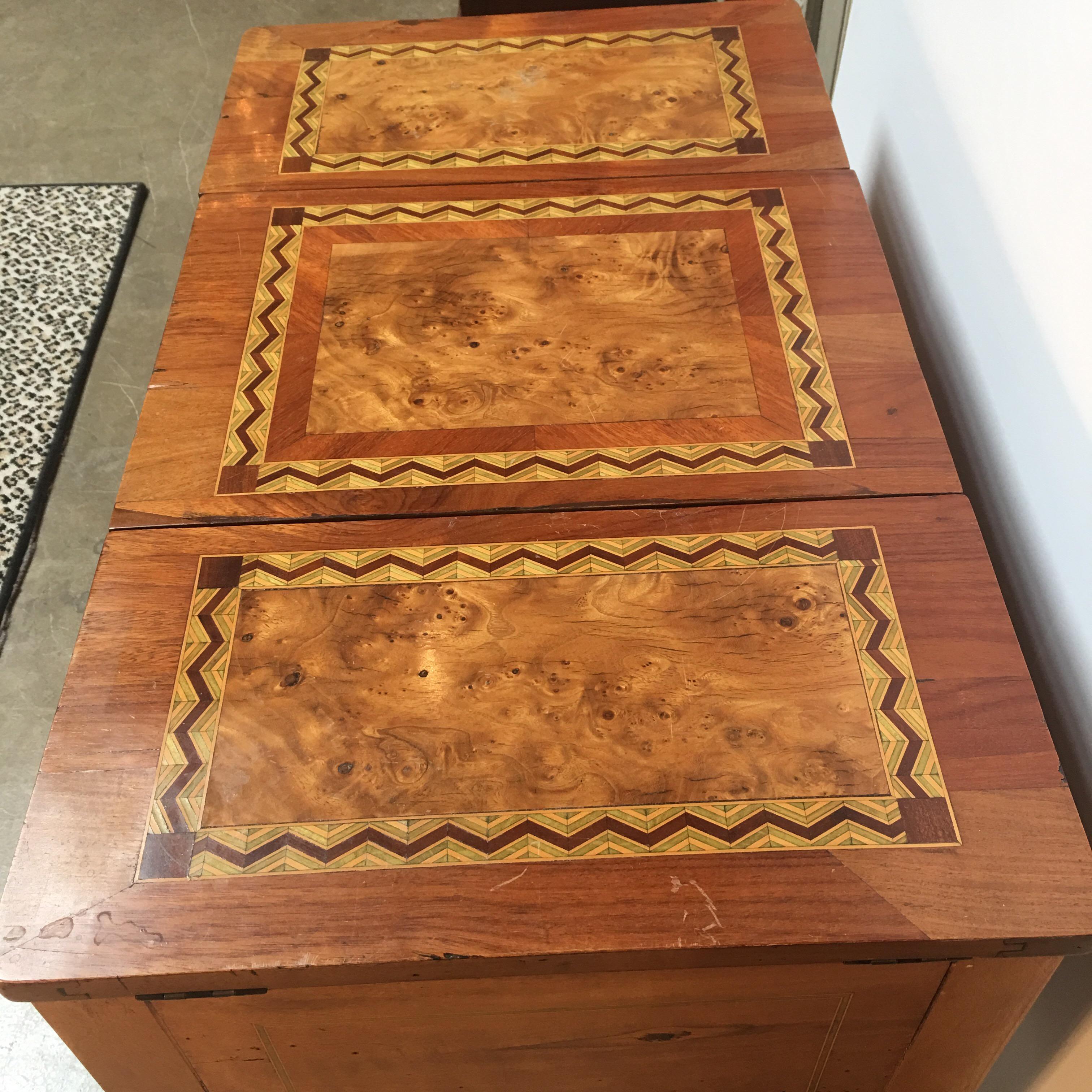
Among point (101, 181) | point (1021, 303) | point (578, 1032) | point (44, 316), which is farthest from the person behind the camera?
point (101, 181)

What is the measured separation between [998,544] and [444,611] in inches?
26.2

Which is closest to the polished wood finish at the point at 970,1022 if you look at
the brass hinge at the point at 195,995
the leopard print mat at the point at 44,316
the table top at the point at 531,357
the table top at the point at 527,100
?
the table top at the point at 531,357

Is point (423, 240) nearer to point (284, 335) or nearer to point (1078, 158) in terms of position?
point (284, 335)

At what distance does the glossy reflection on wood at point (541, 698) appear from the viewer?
962 mm

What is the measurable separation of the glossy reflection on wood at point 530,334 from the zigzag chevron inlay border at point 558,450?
0.05m

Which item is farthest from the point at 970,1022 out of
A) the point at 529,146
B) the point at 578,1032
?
the point at 529,146

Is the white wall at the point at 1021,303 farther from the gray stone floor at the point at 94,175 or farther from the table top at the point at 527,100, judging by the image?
the gray stone floor at the point at 94,175

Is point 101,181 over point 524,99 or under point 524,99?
under

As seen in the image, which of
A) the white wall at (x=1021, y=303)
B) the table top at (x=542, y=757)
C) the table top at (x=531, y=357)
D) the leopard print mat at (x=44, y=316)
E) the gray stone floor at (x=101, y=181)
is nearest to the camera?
the table top at (x=542, y=757)

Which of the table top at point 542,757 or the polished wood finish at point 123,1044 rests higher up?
the table top at point 542,757

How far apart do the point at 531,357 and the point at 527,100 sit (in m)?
0.55

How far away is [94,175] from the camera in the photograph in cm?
274

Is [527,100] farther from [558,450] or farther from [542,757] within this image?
[542,757]

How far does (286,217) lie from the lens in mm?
1490
